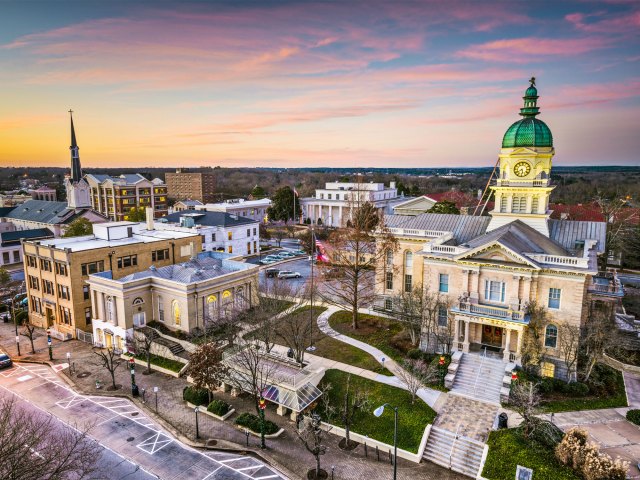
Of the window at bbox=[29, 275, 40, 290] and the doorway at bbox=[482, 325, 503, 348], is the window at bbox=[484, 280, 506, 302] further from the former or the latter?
the window at bbox=[29, 275, 40, 290]

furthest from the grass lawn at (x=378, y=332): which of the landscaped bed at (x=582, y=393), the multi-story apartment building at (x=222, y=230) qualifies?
the multi-story apartment building at (x=222, y=230)

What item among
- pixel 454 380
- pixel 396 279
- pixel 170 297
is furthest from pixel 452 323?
pixel 170 297

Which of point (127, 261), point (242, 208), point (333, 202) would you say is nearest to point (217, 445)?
point (127, 261)

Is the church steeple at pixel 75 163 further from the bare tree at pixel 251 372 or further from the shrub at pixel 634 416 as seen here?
the shrub at pixel 634 416

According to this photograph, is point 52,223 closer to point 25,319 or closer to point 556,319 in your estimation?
point 25,319

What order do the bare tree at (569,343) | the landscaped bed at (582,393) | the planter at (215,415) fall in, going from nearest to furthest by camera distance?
the landscaped bed at (582,393)
the planter at (215,415)
the bare tree at (569,343)

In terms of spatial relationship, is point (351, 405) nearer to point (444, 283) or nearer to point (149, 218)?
point (444, 283)
